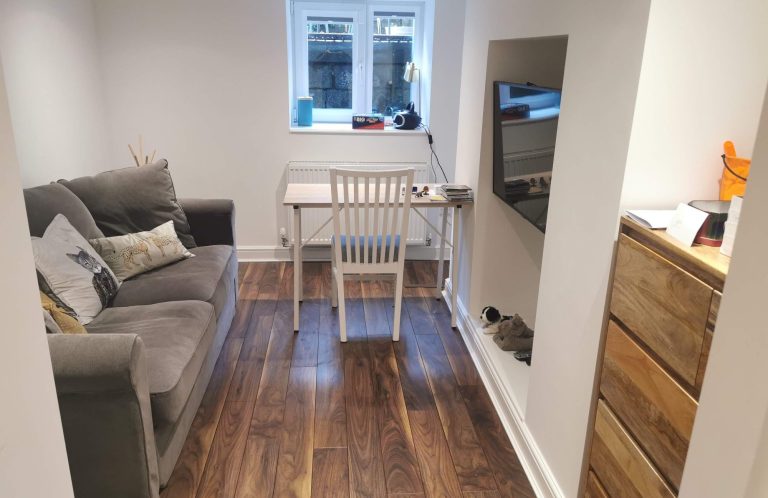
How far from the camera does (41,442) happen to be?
1.01 metres

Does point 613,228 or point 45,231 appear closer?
point 613,228

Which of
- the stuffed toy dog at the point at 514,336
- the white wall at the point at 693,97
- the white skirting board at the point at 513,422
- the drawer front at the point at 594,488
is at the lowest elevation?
the white skirting board at the point at 513,422

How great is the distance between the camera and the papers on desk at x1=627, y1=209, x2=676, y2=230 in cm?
148

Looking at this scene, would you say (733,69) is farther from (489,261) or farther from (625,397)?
(489,261)

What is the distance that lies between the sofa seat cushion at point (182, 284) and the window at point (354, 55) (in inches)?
72.3

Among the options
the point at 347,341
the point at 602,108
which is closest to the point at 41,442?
the point at 602,108

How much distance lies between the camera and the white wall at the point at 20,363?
887 millimetres

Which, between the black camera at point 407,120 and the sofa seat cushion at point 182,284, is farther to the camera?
the black camera at point 407,120

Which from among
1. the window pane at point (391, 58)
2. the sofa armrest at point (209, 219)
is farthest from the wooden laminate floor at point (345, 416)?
the window pane at point (391, 58)

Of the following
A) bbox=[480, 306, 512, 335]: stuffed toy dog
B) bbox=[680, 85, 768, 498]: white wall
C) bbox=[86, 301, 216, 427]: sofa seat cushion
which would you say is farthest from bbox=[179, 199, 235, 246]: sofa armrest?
bbox=[680, 85, 768, 498]: white wall

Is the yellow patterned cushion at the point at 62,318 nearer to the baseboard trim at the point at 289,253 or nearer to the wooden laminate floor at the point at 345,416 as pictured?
the wooden laminate floor at the point at 345,416

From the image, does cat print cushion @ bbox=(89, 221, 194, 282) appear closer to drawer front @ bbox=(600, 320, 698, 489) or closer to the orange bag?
drawer front @ bbox=(600, 320, 698, 489)

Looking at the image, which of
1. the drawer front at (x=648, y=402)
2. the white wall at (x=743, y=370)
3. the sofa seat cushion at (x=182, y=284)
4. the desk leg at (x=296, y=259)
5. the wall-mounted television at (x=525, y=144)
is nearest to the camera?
the white wall at (x=743, y=370)

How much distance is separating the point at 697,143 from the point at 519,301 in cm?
182
